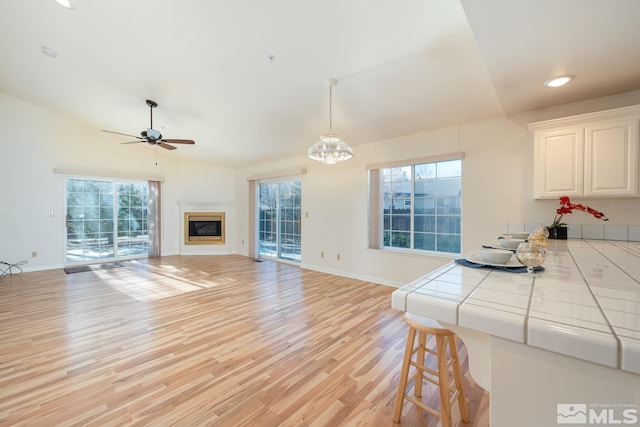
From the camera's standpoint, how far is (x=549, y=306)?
738 mm

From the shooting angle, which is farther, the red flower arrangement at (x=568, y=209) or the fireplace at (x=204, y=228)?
the fireplace at (x=204, y=228)

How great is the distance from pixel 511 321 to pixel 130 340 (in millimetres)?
3064

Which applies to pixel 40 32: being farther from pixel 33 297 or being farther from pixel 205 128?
pixel 33 297

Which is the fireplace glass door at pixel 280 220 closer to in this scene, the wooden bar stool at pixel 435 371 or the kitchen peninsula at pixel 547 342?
the wooden bar stool at pixel 435 371

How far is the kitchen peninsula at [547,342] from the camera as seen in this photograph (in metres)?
0.56

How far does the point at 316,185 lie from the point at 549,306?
482 cm

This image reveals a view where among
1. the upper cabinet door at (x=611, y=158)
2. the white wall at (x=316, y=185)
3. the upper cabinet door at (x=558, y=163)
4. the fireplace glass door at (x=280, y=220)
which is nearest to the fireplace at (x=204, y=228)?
the white wall at (x=316, y=185)

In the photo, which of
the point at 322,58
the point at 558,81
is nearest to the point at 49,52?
the point at 322,58

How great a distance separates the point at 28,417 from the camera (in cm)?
157

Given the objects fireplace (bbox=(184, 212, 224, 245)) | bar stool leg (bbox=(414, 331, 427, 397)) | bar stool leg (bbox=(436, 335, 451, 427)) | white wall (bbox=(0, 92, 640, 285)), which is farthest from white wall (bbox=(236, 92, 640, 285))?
fireplace (bbox=(184, 212, 224, 245))

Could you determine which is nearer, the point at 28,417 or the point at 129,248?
the point at 28,417

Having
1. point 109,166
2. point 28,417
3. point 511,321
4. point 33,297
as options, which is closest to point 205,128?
point 109,166

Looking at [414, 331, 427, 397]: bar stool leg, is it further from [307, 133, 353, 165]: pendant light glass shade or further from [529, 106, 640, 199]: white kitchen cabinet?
[529, 106, 640, 199]: white kitchen cabinet

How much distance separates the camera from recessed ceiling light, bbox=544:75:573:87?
2183 millimetres
